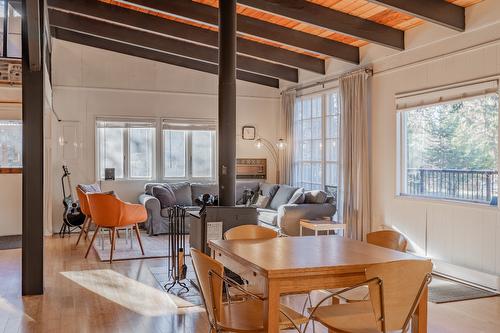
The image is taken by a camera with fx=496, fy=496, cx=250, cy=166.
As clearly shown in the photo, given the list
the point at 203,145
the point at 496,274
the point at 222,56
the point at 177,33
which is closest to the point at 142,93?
the point at 203,145

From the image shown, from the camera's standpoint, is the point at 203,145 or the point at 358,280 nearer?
the point at 358,280

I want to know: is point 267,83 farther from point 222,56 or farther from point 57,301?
point 57,301

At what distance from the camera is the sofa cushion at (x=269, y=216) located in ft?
25.5

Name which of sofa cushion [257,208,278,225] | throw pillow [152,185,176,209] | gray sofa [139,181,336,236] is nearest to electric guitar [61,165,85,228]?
gray sofa [139,181,336,236]

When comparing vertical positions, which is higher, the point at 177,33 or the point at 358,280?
the point at 177,33

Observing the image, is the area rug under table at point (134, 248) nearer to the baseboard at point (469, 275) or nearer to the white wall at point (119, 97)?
the white wall at point (119, 97)

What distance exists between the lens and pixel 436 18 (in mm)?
5207

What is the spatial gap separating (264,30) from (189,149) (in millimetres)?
3481

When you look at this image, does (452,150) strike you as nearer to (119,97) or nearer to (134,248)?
(134,248)

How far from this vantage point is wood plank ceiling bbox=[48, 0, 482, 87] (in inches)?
229

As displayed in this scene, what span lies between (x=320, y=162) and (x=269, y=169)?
1863mm

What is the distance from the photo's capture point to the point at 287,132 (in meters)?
9.41

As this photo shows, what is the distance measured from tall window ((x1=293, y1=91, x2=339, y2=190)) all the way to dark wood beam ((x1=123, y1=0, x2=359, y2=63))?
0.99 meters

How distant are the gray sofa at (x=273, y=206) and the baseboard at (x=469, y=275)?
6.95 ft
